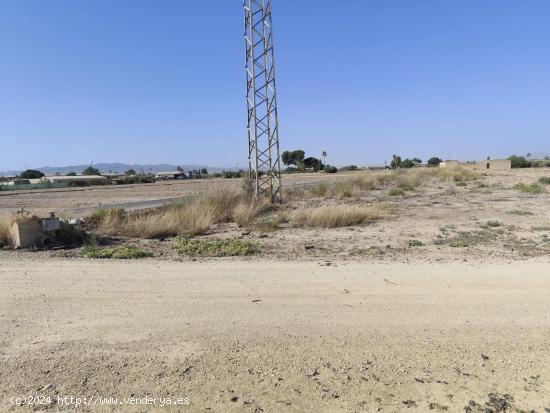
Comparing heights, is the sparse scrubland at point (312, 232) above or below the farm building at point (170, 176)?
above

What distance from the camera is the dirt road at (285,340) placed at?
4.00 m

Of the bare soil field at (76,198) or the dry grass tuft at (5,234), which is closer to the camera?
the dry grass tuft at (5,234)

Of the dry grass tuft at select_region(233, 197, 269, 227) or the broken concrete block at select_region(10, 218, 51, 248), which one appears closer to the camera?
the broken concrete block at select_region(10, 218, 51, 248)

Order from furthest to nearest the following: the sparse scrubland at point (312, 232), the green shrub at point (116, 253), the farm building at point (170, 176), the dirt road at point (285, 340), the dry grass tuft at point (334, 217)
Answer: the farm building at point (170, 176) → the dry grass tuft at point (334, 217) → the sparse scrubland at point (312, 232) → the green shrub at point (116, 253) → the dirt road at point (285, 340)

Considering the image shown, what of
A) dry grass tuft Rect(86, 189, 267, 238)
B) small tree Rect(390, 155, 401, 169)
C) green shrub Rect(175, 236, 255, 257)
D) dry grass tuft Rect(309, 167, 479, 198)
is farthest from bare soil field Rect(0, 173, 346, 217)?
small tree Rect(390, 155, 401, 169)

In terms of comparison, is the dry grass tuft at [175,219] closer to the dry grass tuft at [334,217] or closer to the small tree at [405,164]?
the dry grass tuft at [334,217]

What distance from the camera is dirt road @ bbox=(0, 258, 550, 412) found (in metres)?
4.00

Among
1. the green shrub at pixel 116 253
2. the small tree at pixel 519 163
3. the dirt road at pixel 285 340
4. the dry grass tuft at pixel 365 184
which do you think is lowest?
the small tree at pixel 519 163

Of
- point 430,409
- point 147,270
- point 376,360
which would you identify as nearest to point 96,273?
point 147,270

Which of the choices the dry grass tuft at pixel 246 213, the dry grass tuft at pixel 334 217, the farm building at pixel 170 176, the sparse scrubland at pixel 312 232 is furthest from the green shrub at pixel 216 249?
the farm building at pixel 170 176

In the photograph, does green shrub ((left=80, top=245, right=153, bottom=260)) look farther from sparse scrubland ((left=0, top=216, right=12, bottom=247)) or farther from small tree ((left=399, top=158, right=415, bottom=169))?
small tree ((left=399, top=158, right=415, bottom=169))

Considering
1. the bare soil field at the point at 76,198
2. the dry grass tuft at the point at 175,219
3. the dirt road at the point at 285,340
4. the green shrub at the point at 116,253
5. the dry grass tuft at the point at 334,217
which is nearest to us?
the dirt road at the point at 285,340

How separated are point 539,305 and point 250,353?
12.3ft

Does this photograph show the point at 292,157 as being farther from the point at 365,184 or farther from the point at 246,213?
the point at 246,213
